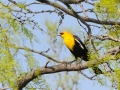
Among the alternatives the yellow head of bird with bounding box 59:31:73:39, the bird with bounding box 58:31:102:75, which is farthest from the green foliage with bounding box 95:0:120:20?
the yellow head of bird with bounding box 59:31:73:39

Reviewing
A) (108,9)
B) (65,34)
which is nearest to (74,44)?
(65,34)

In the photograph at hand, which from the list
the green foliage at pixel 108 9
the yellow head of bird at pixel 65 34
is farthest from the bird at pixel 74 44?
the green foliage at pixel 108 9

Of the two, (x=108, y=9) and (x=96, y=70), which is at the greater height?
(x=108, y=9)

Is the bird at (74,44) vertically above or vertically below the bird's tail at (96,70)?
below

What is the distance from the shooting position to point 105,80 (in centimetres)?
139

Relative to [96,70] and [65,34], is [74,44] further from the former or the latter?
[96,70]

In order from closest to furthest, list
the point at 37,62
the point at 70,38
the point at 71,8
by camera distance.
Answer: the point at 71,8, the point at 37,62, the point at 70,38

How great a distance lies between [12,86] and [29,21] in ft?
0.95

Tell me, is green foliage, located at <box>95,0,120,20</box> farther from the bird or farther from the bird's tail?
the bird

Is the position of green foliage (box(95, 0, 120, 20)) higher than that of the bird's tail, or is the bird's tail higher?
green foliage (box(95, 0, 120, 20))

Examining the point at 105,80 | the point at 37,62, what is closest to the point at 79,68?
the point at 37,62

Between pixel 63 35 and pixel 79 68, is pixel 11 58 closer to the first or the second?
pixel 79 68

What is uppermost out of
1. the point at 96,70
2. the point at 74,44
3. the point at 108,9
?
the point at 108,9

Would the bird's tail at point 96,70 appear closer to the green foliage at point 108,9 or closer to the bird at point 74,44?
the green foliage at point 108,9
